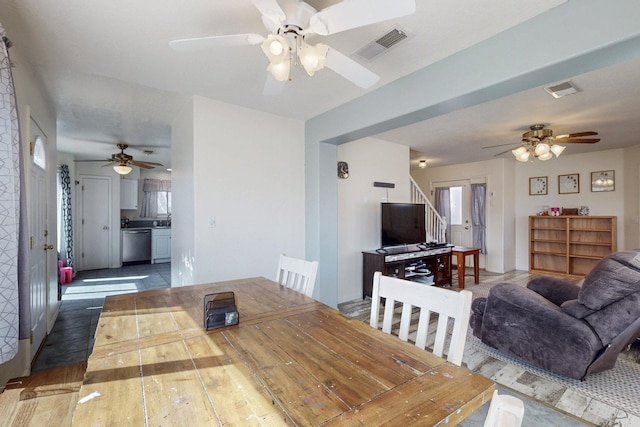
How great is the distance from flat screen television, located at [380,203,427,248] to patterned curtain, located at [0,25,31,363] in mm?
3799

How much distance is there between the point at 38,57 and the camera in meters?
2.21

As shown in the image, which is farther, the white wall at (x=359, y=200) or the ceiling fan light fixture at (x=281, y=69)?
the white wall at (x=359, y=200)

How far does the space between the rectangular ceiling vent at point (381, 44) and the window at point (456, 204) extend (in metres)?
5.55

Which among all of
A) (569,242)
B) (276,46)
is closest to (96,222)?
(276,46)

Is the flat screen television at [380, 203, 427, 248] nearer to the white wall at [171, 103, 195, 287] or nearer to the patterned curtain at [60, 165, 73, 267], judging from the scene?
A: the white wall at [171, 103, 195, 287]

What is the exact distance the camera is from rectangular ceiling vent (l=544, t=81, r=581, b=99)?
105 inches

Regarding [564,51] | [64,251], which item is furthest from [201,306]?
[64,251]

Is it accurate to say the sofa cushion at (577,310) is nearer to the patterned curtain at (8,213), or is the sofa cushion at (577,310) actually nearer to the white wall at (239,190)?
the white wall at (239,190)

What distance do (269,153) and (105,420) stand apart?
2.99 meters

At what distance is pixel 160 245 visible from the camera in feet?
23.5

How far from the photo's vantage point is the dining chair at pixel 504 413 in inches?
18.5

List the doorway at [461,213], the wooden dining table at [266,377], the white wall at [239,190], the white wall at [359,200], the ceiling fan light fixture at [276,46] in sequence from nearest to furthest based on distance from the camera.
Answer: the wooden dining table at [266,377] < the ceiling fan light fixture at [276,46] < the white wall at [239,190] < the white wall at [359,200] < the doorway at [461,213]

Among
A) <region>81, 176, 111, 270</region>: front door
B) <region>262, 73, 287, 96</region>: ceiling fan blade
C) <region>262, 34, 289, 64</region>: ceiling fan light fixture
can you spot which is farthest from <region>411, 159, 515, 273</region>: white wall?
<region>81, 176, 111, 270</region>: front door

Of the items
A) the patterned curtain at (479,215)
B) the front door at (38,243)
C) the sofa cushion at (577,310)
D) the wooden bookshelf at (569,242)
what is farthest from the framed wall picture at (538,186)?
the front door at (38,243)
